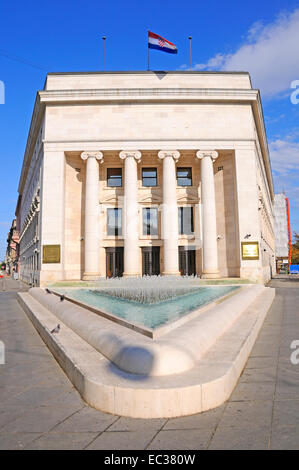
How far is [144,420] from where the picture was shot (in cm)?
412

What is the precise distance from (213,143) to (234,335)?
26.7 m

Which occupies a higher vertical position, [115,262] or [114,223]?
[114,223]

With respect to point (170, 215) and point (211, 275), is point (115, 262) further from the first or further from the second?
point (211, 275)

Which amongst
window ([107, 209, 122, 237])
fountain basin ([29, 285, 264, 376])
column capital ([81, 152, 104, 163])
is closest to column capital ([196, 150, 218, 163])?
column capital ([81, 152, 104, 163])

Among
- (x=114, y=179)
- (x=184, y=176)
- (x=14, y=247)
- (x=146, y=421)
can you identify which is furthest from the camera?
(x=14, y=247)

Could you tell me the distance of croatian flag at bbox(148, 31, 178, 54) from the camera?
30.8 meters

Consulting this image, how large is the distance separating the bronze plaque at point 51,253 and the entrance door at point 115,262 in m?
5.52

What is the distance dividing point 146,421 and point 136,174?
94.9ft

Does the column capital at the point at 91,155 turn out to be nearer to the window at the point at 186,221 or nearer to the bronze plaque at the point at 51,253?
the bronze plaque at the point at 51,253

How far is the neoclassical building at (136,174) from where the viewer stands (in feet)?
101

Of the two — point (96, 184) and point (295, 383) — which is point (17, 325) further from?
point (96, 184)

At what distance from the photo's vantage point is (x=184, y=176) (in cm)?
3519

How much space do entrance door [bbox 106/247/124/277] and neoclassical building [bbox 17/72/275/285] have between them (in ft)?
0.31

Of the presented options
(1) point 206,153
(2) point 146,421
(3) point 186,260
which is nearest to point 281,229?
(3) point 186,260
